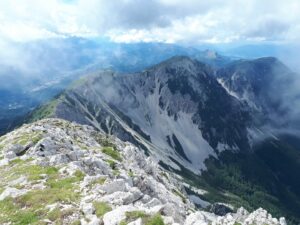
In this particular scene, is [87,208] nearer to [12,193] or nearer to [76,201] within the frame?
[76,201]

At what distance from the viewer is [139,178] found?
2628 inches

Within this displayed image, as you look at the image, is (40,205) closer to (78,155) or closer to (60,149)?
(78,155)

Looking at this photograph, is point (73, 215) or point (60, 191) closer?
point (73, 215)

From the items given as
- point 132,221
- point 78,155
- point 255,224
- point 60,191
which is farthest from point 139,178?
point 132,221

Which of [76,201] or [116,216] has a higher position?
[116,216]

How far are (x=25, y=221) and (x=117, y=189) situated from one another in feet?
36.2

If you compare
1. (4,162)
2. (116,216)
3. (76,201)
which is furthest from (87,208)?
(4,162)

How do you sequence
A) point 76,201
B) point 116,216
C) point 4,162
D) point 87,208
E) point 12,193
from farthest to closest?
point 4,162, point 12,193, point 76,201, point 87,208, point 116,216

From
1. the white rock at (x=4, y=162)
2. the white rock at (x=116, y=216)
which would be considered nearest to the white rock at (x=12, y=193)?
the white rock at (x=116, y=216)

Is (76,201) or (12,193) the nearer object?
(76,201)

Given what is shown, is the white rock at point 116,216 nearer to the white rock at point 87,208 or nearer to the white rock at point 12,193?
the white rock at point 87,208

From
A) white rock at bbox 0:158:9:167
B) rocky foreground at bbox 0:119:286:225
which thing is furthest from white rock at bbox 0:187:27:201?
white rock at bbox 0:158:9:167

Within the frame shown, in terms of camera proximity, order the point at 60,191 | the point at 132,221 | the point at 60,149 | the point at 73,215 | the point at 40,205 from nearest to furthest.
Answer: the point at 132,221 < the point at 73,215 < the point at 40,205 < the point at 60,191 < the point at 60,149

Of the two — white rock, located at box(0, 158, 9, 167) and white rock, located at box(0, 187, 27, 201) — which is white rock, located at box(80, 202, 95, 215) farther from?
white rock, located at box(0, 158, 9, 167)
